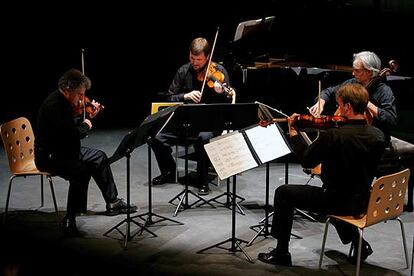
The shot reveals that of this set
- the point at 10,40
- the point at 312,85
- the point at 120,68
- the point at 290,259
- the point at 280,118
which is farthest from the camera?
the point at 120,68

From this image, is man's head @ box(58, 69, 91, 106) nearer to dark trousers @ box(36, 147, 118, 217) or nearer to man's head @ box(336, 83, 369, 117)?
dark trousers @ box(36, 147, 118, 217)

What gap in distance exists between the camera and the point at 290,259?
15.4 ft

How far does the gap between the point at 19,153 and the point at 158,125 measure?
4.49 ft

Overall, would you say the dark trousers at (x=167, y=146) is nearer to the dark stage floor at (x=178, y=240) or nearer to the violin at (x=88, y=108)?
the dark stage floor at (x=178, y=240)

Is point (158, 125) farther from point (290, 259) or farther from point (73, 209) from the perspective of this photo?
point (290, 259)

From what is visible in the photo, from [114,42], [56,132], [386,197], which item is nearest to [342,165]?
[386,197]

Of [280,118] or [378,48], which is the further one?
[378,48]

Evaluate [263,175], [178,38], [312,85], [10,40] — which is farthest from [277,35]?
[10,40]

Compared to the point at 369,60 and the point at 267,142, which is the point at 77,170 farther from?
the point at 369,60

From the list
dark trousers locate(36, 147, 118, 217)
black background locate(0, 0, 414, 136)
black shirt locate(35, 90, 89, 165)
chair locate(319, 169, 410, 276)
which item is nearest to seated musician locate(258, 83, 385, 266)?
chair locate(319, 169, 410, 276)

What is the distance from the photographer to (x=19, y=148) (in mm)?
5699

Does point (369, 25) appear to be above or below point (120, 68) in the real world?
above

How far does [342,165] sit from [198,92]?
7.74 ft

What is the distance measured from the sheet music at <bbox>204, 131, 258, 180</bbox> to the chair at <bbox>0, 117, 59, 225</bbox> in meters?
1.57
